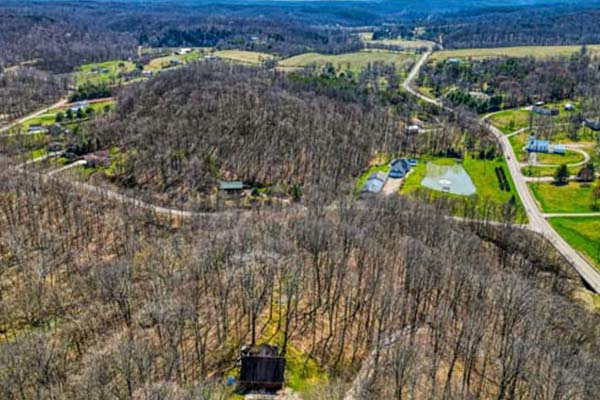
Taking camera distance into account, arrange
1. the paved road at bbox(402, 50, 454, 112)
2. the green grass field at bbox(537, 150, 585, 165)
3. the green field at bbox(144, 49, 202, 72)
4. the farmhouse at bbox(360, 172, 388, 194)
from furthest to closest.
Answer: the green field at bbox(144, 49, 202, 72), the paved road at bbox(402, 50, 454, 112), the green grass field at bbox(537, 150, 585, 165), the farmhouse at bbox(360, 172, 388, 194)

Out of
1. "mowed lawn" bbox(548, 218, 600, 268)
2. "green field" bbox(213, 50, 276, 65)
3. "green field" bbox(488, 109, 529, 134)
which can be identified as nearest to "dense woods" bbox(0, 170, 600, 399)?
"mowed lawn" bbox(548, 218, 600, 268)

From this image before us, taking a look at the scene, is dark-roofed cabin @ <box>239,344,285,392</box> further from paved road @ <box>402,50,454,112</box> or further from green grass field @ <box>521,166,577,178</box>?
paved road @ <box>402,50,454,112</box>

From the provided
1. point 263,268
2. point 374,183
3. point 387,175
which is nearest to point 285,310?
point 263,268

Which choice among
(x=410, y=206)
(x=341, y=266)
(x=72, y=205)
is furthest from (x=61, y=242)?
(x=410, y=206)

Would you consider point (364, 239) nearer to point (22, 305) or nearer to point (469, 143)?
point (22, 305)

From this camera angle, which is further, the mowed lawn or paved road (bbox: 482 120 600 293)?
the mowed lawn

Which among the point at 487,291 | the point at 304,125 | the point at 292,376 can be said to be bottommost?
the point at 292,376
